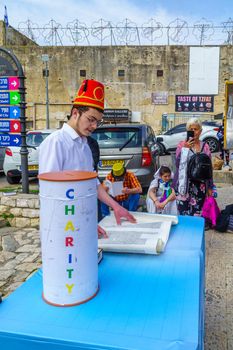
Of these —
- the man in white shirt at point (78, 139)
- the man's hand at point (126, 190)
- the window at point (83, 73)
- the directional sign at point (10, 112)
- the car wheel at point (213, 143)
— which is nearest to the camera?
the man in white shirt at point (78, 139)

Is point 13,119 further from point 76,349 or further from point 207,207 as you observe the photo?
point 76,349

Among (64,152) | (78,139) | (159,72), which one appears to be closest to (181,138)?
(159,72)

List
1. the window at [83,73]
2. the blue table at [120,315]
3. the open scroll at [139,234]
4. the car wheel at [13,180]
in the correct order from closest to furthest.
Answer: the blue table at [120,315] → the open scroll at [139,234] → the car wheel at [13,180] → the window at [83,73]

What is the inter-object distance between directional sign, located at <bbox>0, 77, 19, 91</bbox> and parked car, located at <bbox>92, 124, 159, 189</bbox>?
177 cm

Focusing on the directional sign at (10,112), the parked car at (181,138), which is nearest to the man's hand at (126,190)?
the directional sign at (10,112)

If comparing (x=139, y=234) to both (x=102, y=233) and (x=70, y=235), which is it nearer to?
(x=102, y=233)

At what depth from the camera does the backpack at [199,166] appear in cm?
456

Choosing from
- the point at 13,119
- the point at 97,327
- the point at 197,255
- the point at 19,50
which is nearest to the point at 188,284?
the point at 197,255

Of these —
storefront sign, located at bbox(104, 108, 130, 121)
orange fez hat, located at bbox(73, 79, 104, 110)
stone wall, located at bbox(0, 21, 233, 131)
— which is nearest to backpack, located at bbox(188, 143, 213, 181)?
orange fez hat, located at bbox(73, 79, 104, 110)

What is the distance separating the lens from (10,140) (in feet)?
20.5

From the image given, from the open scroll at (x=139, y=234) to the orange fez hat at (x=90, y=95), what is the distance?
2.22 ft

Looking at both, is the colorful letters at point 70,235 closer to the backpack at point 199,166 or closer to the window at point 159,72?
the backpack at point 199,166

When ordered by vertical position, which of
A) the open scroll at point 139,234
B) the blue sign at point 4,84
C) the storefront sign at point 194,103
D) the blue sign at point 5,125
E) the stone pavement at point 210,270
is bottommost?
the stone pavement at point 210,270

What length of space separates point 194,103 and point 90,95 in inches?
1025
